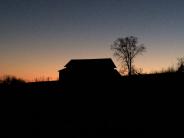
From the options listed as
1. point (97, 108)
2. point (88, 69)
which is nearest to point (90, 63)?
point (88, 69)

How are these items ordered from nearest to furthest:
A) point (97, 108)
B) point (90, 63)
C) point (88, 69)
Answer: point (97, 108), point (88, 69), point (90, 63)

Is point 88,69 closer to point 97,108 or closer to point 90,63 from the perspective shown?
point 90,63

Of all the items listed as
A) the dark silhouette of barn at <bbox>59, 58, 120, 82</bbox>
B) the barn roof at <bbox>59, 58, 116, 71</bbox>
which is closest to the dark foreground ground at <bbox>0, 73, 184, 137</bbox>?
the dark silhouette of barn at <bbox>59, 58, 120, 82</bbox>

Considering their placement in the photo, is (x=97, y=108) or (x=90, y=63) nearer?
(x=97, y=108)

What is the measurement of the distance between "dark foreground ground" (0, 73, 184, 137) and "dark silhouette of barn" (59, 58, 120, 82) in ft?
48.5

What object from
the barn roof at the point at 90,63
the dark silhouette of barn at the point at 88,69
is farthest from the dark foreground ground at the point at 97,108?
the barn roof at the point at 90,63

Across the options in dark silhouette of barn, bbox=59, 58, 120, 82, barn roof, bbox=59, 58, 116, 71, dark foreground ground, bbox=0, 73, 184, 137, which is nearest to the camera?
dark foreground ground, bbox=0, 73, 184, 137

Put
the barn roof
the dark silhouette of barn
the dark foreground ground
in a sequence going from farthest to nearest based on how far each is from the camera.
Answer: the barn roof → the dark silhouette of barn → the dark foreground ground

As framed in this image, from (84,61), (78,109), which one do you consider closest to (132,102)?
(78,109)

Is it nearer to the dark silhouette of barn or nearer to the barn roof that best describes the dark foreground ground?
the dark silhouette of barn

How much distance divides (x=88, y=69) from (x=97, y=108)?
19923 millimetres

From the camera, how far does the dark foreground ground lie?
19078 mm

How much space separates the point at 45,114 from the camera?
2328cm

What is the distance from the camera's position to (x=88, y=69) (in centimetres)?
4197
